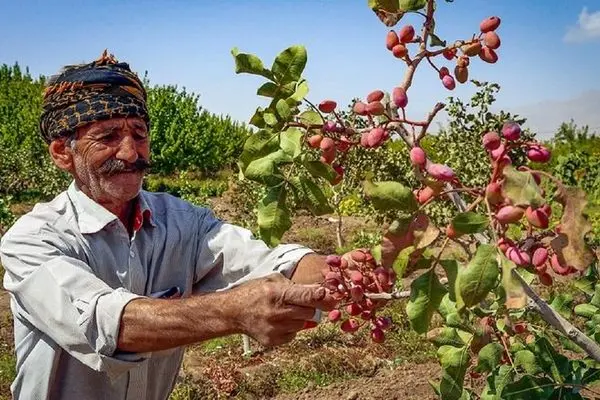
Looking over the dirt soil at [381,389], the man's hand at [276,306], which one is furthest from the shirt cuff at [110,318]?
the dirt soil at [381,389]

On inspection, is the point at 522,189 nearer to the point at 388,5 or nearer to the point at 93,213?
the point at 388,5

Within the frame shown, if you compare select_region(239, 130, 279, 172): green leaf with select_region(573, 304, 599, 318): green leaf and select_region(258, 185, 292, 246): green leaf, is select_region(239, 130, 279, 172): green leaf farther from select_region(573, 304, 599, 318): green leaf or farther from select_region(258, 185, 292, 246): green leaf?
select_region(573, 304, 599, 318): green leaf

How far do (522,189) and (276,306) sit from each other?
2.14 ft

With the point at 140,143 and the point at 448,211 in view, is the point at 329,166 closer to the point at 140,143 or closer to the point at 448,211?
the point at 140,143

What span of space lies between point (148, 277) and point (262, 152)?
4.10 feet

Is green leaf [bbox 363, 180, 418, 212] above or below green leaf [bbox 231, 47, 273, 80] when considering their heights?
below

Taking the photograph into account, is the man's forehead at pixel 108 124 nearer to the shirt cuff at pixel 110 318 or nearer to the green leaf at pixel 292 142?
the shirt cuff at pixel 110 318

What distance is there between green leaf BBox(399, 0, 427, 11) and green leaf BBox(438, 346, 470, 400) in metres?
0.93

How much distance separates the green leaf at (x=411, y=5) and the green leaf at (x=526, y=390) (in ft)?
3.54

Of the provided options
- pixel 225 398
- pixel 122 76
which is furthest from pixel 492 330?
pixel 225 398

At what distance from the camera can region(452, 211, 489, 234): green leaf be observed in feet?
4.43

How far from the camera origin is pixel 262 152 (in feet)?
5.52

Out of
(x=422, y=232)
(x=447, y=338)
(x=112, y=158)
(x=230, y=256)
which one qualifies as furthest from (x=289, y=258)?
(x=422, y=232)

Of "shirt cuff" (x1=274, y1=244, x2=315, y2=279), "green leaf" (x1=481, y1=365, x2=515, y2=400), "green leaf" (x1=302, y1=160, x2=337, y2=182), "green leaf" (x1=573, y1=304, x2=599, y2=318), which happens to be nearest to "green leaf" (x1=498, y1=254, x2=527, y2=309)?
"green leaf" (x1=302, y1=160, x2=337, y2=182)
